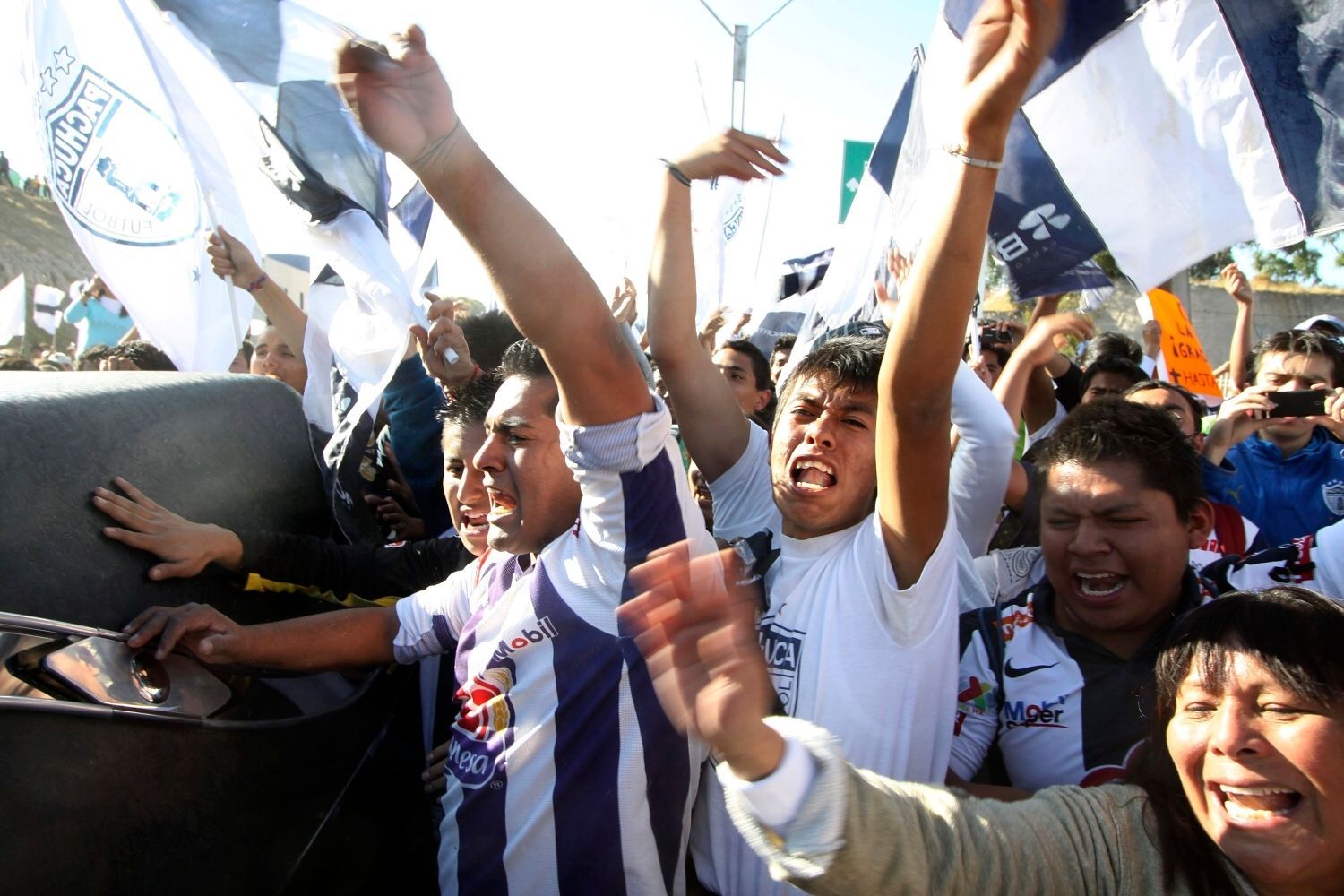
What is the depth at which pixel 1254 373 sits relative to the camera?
3.94 meters

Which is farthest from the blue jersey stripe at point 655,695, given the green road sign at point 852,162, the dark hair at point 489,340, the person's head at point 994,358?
the green road sign at point 852,162

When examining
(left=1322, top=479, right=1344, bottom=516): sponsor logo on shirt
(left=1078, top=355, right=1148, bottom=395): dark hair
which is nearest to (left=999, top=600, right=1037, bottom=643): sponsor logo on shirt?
(left=1322, top=479, right=1344, bottom=516): sponsor logo on shirt

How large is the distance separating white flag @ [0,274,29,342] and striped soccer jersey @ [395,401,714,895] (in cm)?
626

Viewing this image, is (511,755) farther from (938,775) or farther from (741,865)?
(938,775)

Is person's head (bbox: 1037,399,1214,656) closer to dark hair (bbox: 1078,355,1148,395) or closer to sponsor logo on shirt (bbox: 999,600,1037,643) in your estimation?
sponsor logo on shirt (bbox: 999,600,1037,643)

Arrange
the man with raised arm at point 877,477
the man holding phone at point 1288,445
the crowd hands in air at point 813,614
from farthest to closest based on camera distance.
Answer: the man holding phone at point 1288,445 → the man with raised arm at point 877,477 → the crowd hands in air at point 813,614

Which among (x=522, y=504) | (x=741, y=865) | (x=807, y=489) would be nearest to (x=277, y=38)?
(x=522, y=504)

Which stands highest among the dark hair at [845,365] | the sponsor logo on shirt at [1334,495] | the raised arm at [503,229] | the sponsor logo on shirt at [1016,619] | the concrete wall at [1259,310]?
the raised arm at [503,229]

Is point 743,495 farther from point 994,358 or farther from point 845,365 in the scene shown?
point 994,358

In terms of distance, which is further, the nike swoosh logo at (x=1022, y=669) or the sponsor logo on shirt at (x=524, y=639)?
the nike swoosh logo at (x=1022, y=669)

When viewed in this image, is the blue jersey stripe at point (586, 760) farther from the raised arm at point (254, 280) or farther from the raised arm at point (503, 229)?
the raised arm at point (254, 280)

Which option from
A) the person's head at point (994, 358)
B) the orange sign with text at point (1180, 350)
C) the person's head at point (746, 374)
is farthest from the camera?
the orange sign with text at point (1180, 350)

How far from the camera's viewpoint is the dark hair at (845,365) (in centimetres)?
192

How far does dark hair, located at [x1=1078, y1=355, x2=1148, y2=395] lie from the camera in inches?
158
